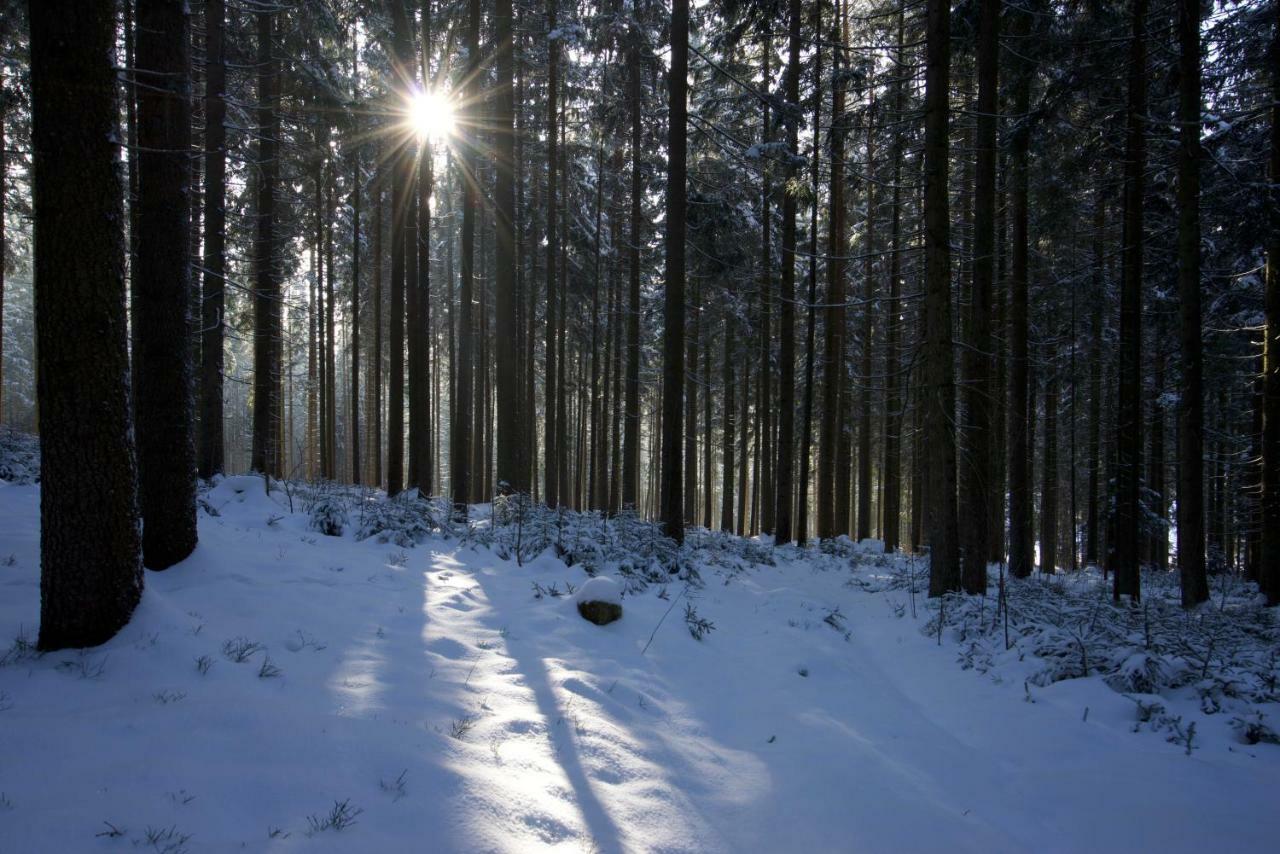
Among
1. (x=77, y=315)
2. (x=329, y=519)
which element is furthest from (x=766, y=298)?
(x=77, y=315)

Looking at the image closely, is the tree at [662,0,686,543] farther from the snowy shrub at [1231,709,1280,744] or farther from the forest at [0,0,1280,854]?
the snowy shrub at [1231,709,1280,744]

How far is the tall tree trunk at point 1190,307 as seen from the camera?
907 centimetres

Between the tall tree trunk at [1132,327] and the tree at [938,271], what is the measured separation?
4.50m

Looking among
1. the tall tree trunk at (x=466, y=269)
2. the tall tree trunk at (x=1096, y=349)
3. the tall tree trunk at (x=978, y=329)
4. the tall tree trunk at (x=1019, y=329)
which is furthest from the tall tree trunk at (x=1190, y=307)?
the tall tree trunk at (x=466, y=269)

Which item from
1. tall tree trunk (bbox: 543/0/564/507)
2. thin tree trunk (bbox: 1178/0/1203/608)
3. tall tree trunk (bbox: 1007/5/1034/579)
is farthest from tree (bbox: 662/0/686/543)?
thin tree trunk (bbox: 1178/0/1203/608)

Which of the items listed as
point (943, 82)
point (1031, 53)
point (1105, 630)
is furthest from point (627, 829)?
point (1031, 53)

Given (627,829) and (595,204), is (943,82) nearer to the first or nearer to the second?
(627,829)

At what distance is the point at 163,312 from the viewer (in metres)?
5.68

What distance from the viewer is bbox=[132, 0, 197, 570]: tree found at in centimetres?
557

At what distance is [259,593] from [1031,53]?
586 inches

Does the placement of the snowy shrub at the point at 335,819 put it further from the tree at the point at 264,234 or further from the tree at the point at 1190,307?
the tree at the point at 264,234

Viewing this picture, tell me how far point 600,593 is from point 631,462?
9.86m

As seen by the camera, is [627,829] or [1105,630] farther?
[1105,630]

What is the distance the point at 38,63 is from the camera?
12.5 ft
